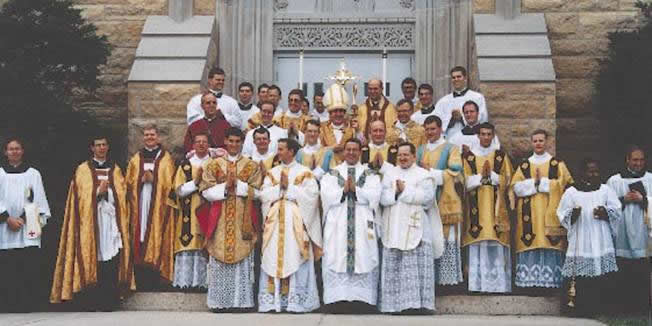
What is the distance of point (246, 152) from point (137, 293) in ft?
6.63

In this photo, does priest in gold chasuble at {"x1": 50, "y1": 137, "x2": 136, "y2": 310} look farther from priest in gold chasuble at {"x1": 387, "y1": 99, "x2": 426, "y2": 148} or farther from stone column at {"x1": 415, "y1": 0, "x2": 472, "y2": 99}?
stone column at {"x1": 415, "y1": 0, "x2": 472, "y2": 99}

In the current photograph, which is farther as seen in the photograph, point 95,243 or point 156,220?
point 156,220

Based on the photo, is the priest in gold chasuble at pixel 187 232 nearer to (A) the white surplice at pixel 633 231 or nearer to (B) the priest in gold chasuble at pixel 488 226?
(B) the priest in gold chasuble at pixel 488 226

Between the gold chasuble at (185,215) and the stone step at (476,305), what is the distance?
56 centimetres

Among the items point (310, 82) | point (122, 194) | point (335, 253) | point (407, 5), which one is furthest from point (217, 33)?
point (335, 253)

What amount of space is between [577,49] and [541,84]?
144cm

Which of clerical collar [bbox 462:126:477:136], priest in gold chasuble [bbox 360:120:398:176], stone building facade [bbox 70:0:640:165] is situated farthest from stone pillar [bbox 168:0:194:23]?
clerical collar [bbox 462:126:477:136]

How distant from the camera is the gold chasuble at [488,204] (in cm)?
1185

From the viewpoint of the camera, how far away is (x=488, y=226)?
11.9 metres

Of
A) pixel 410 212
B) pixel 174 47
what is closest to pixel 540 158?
pixel 410 212

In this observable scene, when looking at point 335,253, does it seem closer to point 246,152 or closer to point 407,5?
point 246,152

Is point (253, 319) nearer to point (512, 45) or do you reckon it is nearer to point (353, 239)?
point (353, 239)

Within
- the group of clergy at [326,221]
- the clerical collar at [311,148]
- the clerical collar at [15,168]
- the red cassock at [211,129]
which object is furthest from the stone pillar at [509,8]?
the clerical collar at [15,168]

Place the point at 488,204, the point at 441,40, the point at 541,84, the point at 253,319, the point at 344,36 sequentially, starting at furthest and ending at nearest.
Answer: the point at 344,36 < the point at 441,40 < the point at 541,84 < the point at 488,204 < the point at 253,319
